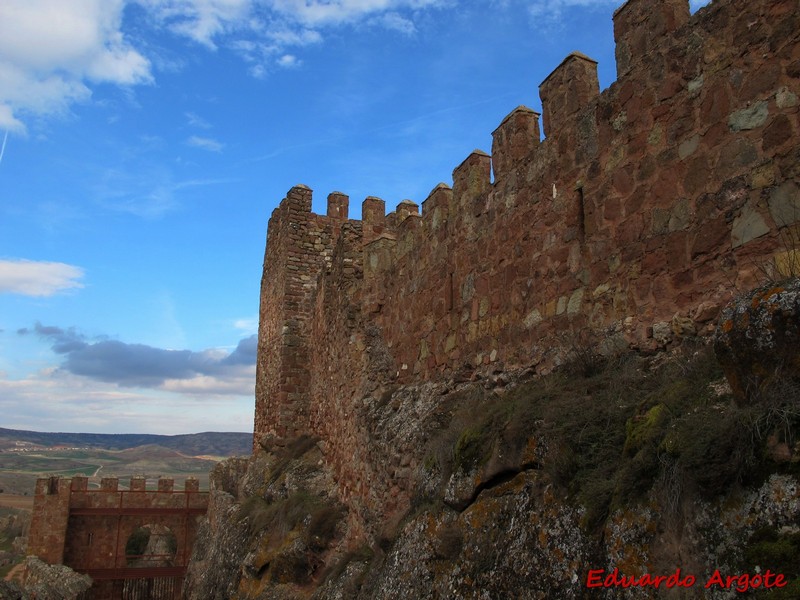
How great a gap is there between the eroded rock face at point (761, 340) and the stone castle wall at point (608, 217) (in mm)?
1133

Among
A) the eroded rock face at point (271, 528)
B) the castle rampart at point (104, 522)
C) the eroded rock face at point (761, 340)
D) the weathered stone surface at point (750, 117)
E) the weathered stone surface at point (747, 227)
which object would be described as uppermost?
the weathered stone surface at point (750, 117)

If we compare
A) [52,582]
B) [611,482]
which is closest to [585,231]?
[611,482]

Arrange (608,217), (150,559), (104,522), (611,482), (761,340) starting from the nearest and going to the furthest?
(761,340) → (611,482) → (608,217) → (104,522) → (150,559)

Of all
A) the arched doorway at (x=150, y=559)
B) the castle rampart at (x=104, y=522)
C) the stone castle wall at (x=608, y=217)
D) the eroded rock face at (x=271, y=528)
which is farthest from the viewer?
the castle rampart at (x=104, y=522)

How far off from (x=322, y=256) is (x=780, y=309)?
585 inches

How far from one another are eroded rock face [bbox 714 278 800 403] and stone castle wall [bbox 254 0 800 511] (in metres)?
1.13

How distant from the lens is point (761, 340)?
317 cm

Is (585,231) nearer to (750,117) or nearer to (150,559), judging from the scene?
(750,117)

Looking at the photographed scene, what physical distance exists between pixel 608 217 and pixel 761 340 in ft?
8.95

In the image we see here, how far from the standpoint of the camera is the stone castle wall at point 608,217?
4.47m

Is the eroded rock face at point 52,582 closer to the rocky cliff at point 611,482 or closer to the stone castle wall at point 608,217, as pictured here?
the stone castle wall at point 608,217

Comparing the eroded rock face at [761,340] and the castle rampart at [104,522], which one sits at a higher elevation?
the eroded rock face at [761,340]

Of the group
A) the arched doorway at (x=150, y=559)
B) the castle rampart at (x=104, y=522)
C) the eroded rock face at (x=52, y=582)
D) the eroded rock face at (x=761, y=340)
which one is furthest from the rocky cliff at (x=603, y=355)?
the castle rampart at (x=104, y=522)

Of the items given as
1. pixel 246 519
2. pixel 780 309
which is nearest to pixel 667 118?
pixel 780 309
